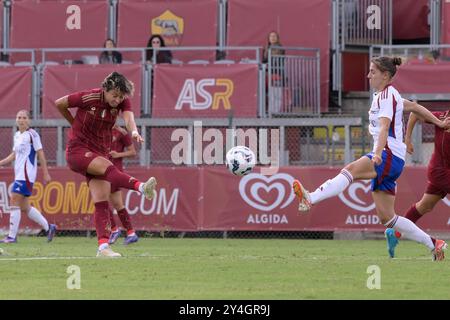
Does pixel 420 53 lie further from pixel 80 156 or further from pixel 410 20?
pixel 80 156

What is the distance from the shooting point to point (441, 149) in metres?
16.2

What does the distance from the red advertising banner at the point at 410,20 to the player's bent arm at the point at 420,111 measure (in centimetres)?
1404

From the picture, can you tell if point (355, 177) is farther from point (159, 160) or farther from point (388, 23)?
point (388, 23)

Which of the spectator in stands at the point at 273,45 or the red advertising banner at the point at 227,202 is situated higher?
the spectator in stands at the point at 273,45

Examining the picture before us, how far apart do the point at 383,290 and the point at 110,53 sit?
16.7 meters

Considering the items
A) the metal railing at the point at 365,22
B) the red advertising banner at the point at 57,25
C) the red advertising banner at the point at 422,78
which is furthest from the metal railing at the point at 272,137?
the red advertising banner at the point at 57,25

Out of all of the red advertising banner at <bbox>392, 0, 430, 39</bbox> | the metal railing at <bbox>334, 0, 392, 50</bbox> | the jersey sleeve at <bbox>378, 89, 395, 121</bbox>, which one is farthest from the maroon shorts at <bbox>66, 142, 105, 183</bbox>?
the red advertising banner at <bbox>392, 0, 430, 39</bbox>

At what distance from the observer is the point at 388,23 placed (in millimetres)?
27359

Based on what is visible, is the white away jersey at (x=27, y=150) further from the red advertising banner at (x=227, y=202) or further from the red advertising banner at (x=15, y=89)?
the red advertising banner at (x=15, y=89)

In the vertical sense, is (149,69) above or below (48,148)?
above

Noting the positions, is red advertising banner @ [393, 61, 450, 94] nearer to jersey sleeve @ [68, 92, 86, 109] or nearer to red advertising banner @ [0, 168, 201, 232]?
red advertising banner @ [0, 168, 201, 232]

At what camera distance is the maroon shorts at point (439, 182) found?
15.7 m

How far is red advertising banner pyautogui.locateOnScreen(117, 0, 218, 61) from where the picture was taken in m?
28.0
